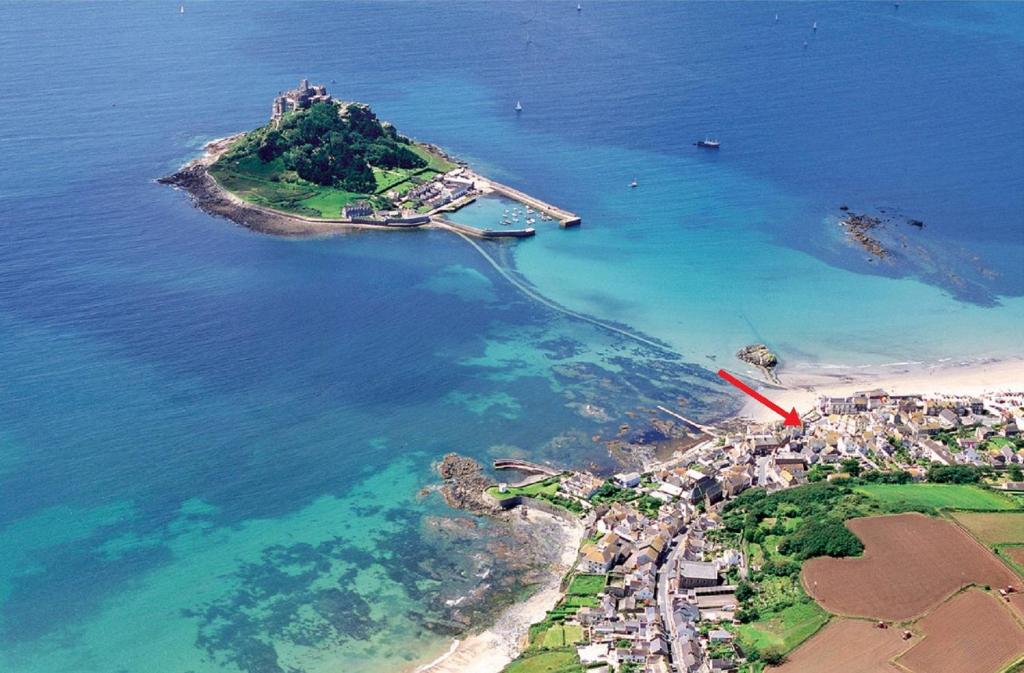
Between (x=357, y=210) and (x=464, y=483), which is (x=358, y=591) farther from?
(x=357, y=210)

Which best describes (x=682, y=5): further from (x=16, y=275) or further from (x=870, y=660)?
(x=870, y=660)

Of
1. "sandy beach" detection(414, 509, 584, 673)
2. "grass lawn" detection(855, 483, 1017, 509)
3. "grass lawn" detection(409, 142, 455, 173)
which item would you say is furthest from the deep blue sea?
"grass lawn" detection(855, 483, 1017, 509)

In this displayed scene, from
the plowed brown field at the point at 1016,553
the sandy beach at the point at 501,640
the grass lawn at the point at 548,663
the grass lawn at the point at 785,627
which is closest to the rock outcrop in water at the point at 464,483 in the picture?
the sandy beach at the point at 501,640

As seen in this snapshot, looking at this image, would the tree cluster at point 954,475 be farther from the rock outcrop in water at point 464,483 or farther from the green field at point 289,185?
the green field at point 289,185

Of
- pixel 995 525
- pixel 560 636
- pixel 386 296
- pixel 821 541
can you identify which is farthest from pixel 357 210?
pixel 995 525

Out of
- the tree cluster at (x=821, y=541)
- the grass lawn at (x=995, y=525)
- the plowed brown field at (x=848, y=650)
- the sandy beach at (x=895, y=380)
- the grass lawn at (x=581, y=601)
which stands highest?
the sandy beach at (x=895, y=380)

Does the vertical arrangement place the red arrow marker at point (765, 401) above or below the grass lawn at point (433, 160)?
below

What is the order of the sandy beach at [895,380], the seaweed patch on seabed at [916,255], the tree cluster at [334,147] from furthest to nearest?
the tree cluster at [334,147]
the seaweed patch on seabed at [916,255]
the sandy beach at [895,380]
